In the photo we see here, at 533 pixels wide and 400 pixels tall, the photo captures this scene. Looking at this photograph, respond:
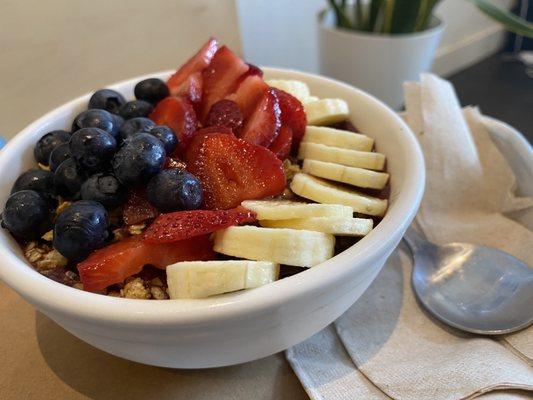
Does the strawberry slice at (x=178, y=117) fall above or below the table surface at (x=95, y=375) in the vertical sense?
above

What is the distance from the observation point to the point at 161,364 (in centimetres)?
54

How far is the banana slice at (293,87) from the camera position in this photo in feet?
2.62

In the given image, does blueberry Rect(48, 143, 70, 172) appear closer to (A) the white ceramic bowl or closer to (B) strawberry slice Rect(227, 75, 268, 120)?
(A) the white ceramic bowl

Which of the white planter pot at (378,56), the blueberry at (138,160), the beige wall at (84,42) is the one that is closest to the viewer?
the blueberry at (138,160)

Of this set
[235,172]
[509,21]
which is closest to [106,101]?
[235,172]

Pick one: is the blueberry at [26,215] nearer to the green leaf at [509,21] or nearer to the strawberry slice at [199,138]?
the strawberry slice at [199,138]

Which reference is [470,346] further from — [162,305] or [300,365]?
[162,305]

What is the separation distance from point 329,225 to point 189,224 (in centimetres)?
16

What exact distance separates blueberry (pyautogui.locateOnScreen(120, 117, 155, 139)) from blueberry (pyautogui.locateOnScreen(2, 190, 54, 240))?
0.45 ft

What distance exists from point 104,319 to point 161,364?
4.5 inches

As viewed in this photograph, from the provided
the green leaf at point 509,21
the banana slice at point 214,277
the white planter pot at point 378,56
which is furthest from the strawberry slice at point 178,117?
the green leaf at point 509,21

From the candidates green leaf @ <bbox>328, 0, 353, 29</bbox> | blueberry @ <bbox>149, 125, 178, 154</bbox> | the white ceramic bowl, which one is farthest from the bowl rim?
green leaf @ <bbox>328, 0, 353, 29</bbox>

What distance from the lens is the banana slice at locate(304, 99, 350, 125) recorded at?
75cm

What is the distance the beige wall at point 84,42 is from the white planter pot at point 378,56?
29cm
